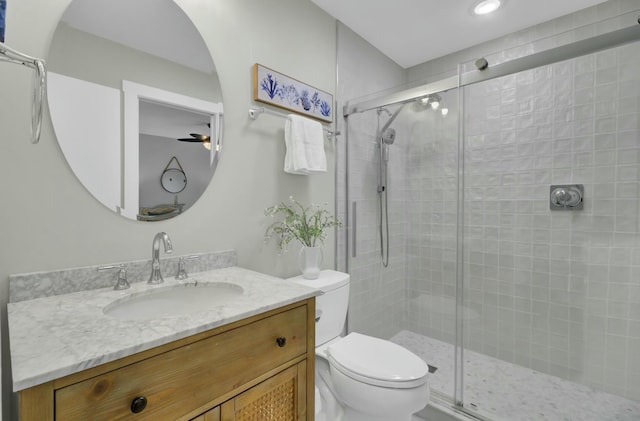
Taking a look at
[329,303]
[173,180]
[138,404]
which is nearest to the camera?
[138,404]

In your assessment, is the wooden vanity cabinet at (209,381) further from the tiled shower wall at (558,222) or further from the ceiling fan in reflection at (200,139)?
the tiled shower wall at (558,222)

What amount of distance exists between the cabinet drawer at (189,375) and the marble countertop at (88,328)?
49 millimetres

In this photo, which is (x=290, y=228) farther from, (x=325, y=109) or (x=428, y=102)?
(x=428, y=102)

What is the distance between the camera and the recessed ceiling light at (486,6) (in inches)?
74.7

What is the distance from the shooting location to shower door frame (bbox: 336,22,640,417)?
4.58 feet

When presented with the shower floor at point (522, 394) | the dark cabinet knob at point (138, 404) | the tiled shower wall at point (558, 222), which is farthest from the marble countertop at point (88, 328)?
the tiled shower wall at point (558, 222)

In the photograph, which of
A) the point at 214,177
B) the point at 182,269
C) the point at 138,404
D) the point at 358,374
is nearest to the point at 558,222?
the point at 358,374

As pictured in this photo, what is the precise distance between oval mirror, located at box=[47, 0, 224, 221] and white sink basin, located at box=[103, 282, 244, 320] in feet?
1.06

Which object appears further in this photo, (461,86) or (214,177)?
(461,86)

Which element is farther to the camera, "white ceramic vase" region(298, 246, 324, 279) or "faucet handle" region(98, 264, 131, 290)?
"white ceramic vase" region(298, 246, 324, 279)

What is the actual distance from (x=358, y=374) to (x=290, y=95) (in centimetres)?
147

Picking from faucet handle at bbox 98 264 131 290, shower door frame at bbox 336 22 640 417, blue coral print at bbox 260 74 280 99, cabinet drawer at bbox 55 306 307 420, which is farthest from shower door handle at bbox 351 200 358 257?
faucet handle at bbox 98 264 131 290

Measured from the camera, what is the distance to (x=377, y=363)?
1357mm

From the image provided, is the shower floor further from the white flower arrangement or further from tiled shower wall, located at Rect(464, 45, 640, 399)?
the white flower arrangement
